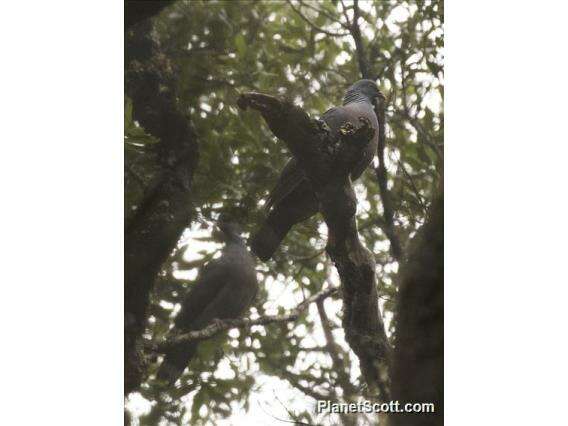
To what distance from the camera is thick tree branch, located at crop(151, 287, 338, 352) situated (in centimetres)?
347

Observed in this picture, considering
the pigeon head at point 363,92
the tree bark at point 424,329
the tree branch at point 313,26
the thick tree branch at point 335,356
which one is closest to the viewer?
the tree bark at point 424,329

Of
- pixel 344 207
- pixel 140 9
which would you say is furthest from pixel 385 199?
pixel 140 9

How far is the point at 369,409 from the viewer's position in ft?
10.9

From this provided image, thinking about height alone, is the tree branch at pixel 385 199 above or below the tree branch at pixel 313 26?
below

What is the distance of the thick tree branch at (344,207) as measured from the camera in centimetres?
317

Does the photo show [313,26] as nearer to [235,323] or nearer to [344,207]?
[344,207]

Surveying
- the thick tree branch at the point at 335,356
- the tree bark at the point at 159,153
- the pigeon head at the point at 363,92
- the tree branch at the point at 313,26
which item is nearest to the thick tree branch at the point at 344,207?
the thick tree branch at the point at 335,356

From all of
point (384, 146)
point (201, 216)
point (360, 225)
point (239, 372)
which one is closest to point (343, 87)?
point (384, 146)

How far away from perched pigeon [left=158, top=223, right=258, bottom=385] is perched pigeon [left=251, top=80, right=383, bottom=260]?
0.10m

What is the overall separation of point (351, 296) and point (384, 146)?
74 cm

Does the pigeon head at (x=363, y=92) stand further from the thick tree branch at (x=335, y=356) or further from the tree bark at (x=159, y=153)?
the thick tree branch at (x=335, y=356)

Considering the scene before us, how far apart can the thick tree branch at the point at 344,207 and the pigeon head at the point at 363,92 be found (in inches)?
9.9

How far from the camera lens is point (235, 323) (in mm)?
3529

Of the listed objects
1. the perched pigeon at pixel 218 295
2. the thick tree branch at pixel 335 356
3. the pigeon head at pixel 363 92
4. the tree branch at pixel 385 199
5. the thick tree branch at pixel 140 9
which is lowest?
the thick tree branch at pixel 335 356
